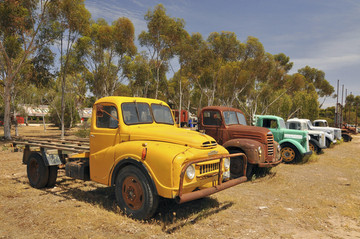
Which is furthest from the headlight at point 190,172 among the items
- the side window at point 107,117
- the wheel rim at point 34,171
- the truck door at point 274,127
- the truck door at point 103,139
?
the truck door at point 274,127

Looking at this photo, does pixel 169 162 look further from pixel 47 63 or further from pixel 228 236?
pixel 47 63

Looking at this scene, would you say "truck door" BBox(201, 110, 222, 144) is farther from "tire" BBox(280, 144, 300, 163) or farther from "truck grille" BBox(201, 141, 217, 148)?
"tire" BBox(280, 144, 300, 163)

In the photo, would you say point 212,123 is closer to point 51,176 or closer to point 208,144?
point 208,144

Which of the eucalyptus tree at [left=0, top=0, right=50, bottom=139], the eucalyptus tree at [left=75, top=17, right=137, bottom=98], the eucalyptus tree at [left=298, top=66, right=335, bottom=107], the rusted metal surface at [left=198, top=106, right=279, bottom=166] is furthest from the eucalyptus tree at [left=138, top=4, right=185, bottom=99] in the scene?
the eucalyptus tree at [left=298, top=66, right=335, bottom=107]

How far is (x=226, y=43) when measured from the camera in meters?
28.2

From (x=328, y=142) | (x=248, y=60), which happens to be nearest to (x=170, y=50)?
(x=248, y=60)

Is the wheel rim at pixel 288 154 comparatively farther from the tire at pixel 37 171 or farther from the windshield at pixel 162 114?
the tire at pixel 37 171

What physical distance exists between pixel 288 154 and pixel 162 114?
796 centimetres

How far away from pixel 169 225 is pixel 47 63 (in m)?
21.6

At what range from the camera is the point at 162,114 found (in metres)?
5.77

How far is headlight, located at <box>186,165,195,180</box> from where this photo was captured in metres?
4.07

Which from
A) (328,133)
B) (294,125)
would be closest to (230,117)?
(294,125)

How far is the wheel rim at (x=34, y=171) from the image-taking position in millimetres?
6559

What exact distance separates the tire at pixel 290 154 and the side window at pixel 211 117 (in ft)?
14.5
